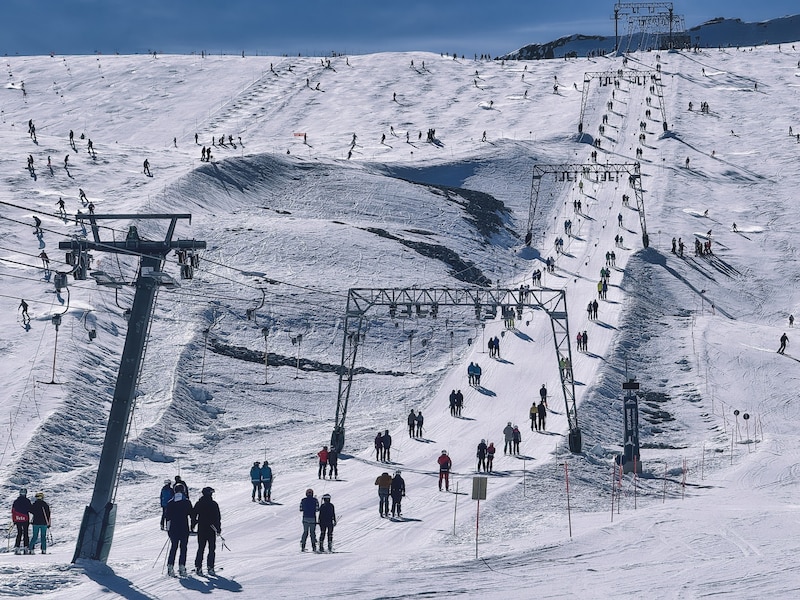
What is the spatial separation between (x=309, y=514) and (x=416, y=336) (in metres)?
36.9

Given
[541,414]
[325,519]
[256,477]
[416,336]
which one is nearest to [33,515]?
[325,519]

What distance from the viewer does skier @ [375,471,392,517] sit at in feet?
91.8

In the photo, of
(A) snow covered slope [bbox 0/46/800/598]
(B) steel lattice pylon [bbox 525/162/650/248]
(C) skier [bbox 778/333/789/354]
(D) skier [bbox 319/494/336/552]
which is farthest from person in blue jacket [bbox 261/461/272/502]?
(B) steel lattice pylon [bbox 525/162/650/248]

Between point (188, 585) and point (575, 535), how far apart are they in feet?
30.8

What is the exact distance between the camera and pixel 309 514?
2277 cm

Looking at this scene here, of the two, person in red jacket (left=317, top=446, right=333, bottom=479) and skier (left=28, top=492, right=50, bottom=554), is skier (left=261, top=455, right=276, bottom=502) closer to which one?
person in red jacket (left=317, top=446, right=333, bottom=479)

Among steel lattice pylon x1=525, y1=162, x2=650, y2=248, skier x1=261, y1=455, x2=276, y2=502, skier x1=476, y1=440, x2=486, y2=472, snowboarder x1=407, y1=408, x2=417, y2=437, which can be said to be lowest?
snowboarder x1=407, y1=408, x2=417, y2=437

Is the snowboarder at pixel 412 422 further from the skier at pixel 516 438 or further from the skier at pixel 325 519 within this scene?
the skier at pixel 325 519

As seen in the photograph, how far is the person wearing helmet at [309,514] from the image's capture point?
73.8ft

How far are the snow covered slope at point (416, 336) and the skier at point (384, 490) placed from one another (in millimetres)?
477

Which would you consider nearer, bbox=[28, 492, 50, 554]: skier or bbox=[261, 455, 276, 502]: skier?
bbox=[28, 492, 50, 554]: skier

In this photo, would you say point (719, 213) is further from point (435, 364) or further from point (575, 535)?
point (575, 535)

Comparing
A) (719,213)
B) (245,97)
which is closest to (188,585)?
(719,213)

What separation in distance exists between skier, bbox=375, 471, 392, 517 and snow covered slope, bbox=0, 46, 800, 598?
48cm
